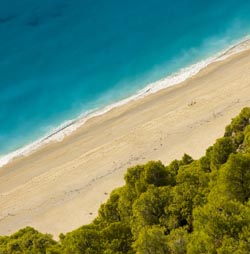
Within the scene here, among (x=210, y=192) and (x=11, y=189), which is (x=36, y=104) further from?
(x=210, y=192)

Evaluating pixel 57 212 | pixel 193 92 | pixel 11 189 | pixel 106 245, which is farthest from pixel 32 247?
pixel 193 92

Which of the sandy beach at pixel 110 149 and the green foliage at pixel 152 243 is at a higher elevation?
the sandy beach at pixel 110 149

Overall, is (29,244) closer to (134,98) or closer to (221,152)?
(221,152)

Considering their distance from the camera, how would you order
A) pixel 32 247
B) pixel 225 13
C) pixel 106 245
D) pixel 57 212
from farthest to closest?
1. pixel 225 13
2. pixel 57 212
3. pixel 32 247
4. pixel 106 245

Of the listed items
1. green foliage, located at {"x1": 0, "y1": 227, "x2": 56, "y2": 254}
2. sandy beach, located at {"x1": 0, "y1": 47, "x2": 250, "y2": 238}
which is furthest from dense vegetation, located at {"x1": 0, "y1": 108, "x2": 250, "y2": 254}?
sandy beach, located at {"x1": 0, "y1": 47, "x2": 250, "y2": 238}

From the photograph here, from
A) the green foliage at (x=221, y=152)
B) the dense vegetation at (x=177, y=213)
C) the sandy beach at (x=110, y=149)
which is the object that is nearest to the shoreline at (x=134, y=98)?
the sandy beach at (x=110, y=149)

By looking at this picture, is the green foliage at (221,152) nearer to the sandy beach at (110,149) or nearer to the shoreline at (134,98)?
the sandy beach at (110,149)

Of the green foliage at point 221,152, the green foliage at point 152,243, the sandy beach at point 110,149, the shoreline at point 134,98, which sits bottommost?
the green foliage at point 152,243

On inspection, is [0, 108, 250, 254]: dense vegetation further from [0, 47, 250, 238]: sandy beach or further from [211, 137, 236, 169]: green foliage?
[0, 47, 250, 238]: sandy beach
